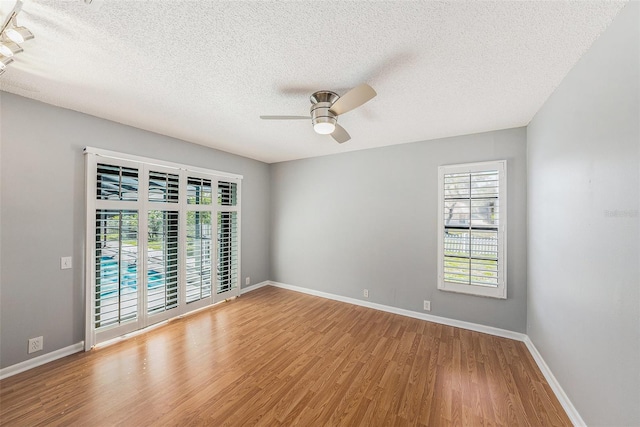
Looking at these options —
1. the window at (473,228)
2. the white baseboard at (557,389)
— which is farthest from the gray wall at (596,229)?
the window at (473,228)

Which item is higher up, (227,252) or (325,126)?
(325,126)

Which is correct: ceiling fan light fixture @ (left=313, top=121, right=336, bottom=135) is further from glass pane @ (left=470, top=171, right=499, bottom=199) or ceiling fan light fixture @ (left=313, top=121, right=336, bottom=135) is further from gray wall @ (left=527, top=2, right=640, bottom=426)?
glass pane @ (left=470, top=171, right=499, bottom=199)

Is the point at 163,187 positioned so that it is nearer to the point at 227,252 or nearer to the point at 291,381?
the point at 227,252

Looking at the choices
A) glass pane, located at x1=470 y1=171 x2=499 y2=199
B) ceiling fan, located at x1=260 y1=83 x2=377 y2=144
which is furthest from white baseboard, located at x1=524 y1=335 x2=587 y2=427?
ceiling fan, located at x1=260 y1=83 x2=377 y2=144

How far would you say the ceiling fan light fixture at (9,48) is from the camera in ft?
4.37

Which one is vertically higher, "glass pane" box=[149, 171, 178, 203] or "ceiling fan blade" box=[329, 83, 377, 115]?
"ceiling fan blade" box=[329, 83, 377, 115]

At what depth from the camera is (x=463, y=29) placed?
137 centimetres

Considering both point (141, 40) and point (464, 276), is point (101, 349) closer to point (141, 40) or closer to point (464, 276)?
point (141, 40)

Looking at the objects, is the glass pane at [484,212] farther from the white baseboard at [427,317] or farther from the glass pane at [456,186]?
the white baseboard at [427,317]

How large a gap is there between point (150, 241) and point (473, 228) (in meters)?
4.25

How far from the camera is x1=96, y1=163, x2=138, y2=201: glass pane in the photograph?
265 centimetres

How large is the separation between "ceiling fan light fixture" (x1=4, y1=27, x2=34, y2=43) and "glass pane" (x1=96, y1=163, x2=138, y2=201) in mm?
1646

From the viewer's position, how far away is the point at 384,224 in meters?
→ 3.71

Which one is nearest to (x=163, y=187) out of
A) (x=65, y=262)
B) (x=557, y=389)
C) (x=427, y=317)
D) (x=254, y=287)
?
(x=65, y=262)
